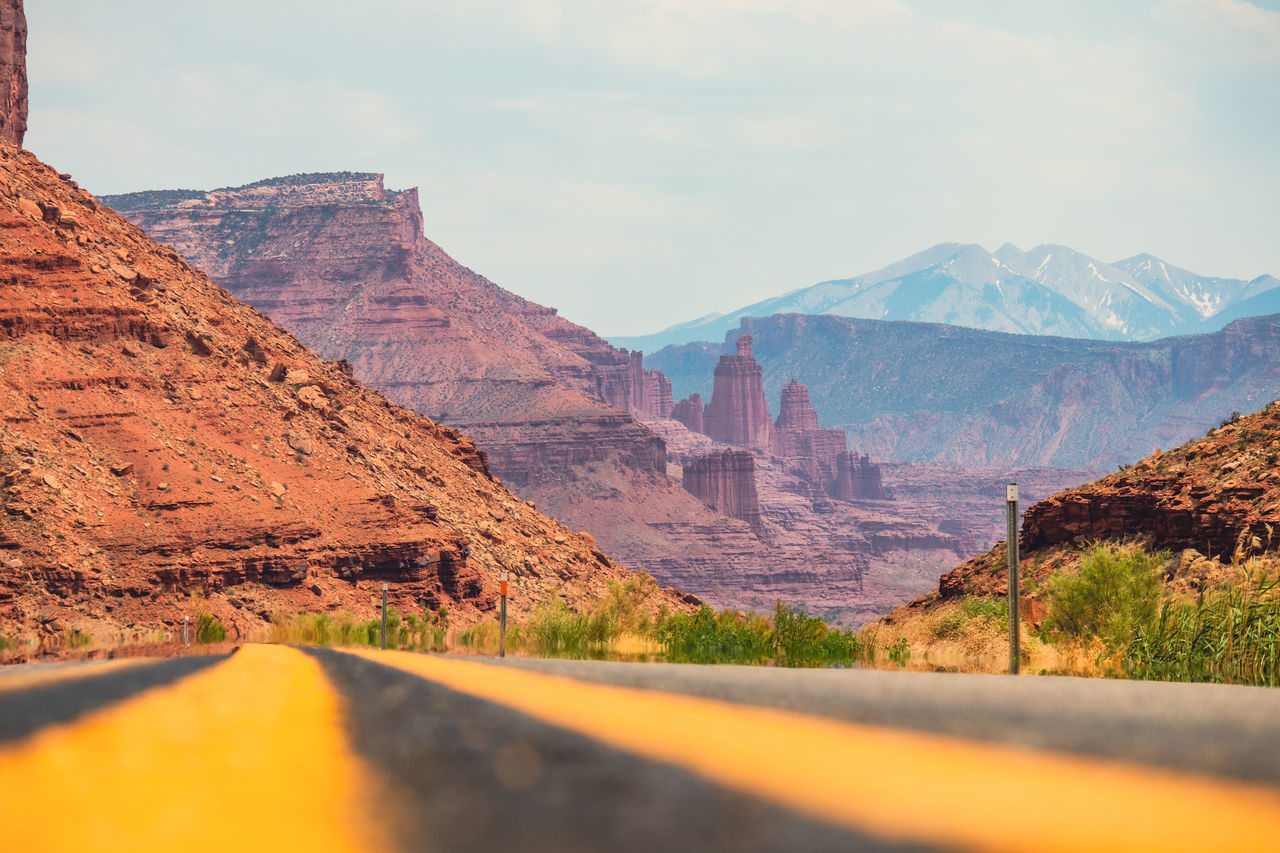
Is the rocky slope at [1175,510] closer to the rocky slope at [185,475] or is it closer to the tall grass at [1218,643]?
the tall grass at [1218,643]

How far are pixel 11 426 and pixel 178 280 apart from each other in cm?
1821

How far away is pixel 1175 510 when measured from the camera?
102 feet

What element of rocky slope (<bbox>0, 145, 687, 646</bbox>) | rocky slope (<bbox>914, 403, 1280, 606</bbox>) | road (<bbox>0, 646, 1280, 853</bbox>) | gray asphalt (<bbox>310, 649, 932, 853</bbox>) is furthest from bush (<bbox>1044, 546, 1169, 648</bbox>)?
rocky slope (<bbox>0, 145, 687, 646</bbox>)

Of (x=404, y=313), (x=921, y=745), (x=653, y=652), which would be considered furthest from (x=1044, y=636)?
(x=404, y=313)

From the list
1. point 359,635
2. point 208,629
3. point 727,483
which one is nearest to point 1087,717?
point 359,635

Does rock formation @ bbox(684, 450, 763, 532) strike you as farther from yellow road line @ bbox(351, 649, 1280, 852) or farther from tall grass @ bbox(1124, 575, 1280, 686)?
yellow road line @ bbox(351, 649, 1280, 852)

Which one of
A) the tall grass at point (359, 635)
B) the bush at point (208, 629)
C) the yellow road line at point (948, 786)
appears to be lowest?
the bush at point (208, 629)

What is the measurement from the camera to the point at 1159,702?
14.4 ft

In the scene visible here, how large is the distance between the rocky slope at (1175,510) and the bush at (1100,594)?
139 inches

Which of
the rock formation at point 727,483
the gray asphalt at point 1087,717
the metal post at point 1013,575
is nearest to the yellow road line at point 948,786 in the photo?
the gray asphalt at point 1087,717

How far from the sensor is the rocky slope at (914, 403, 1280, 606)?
1136 inches

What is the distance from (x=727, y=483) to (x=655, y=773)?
622ft

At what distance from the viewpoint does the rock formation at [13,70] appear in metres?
68.1

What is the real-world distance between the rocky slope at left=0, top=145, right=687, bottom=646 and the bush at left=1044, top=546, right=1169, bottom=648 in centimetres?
2458
